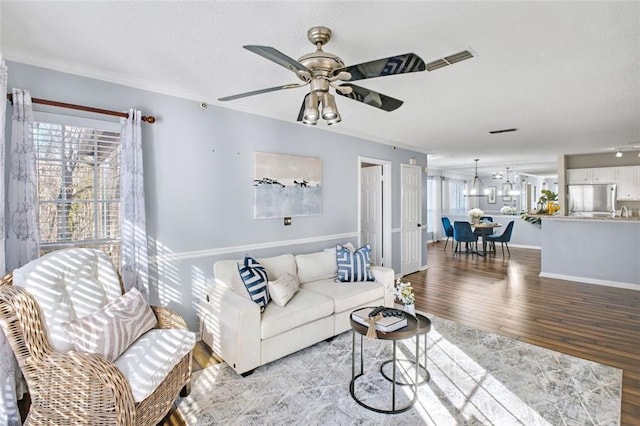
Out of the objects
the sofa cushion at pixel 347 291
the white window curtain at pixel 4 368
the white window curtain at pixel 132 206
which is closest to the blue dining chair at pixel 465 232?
the sofa cushion at pixel 347 291

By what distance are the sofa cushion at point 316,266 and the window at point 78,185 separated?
1878 mm

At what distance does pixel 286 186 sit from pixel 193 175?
117cm

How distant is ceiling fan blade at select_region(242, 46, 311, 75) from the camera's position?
4.83 feet

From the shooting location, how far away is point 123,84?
279 cm

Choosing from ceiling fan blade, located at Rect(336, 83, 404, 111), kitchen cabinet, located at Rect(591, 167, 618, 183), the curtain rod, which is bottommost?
kitchen cabinet, located at Rect(591, 167, 618, 183)

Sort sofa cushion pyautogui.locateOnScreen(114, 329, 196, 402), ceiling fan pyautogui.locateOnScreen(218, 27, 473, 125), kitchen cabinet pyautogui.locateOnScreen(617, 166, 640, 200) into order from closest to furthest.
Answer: ceiling fan pyautogui.locateOnScreen(218, 27, 473, 125)
sofa cushion pyautogui.locateOnScreen(114, 329, 196, 402)
kitchen cabinet pyautogui.locateOnScreen(617, 166, 640, 200)

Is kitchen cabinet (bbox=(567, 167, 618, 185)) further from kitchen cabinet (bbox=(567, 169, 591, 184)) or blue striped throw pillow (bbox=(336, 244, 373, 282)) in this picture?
blue striped throw pillow (bbox=(336, 244, 373, 282))

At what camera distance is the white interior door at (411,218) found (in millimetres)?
6039

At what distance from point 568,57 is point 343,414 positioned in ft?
10.1

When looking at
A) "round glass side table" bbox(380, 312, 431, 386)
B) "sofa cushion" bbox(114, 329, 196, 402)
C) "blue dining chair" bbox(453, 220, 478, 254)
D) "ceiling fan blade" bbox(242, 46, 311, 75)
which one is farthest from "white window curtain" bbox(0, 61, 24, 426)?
"blue dining chair" bbox(453, 220, 478, 254)

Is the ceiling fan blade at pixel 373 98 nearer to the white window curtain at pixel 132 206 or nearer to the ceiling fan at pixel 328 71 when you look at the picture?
the ceiling fan at pixel 328 71

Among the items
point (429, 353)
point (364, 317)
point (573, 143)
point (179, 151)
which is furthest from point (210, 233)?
point (573, 143)

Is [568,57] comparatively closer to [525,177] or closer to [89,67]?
[89,67]

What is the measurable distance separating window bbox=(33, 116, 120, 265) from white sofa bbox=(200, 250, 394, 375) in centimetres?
101
